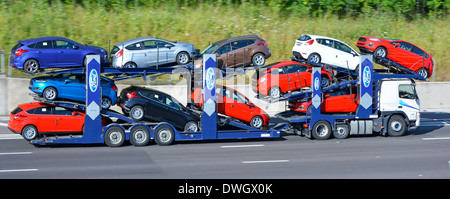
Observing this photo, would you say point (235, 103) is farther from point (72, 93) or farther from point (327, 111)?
point (72, 93)

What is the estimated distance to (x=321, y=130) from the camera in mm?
18703

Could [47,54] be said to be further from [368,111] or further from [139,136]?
[368,111]

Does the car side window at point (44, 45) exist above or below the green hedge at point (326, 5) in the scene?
below

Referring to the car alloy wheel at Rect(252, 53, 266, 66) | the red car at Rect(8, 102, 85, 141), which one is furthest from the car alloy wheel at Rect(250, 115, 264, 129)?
the red car at Rect(8, 102, 85, 141)

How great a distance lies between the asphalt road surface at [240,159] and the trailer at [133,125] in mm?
323

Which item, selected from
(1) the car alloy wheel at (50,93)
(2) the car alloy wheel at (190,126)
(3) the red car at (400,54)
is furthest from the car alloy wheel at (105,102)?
(3) the red car at (400,54)

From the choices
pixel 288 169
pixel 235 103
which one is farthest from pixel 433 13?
pixel 288 169

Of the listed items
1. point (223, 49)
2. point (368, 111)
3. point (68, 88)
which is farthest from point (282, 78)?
point (68, 88)

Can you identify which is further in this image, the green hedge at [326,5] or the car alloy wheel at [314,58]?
the green hedge at [326,5]

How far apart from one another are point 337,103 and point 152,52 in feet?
22.7

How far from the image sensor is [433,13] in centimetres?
3544

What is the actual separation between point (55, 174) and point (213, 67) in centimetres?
593

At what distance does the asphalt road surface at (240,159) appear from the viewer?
13.8m

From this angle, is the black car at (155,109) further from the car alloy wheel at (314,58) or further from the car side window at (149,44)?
the car alloy wheel at (314,58)
